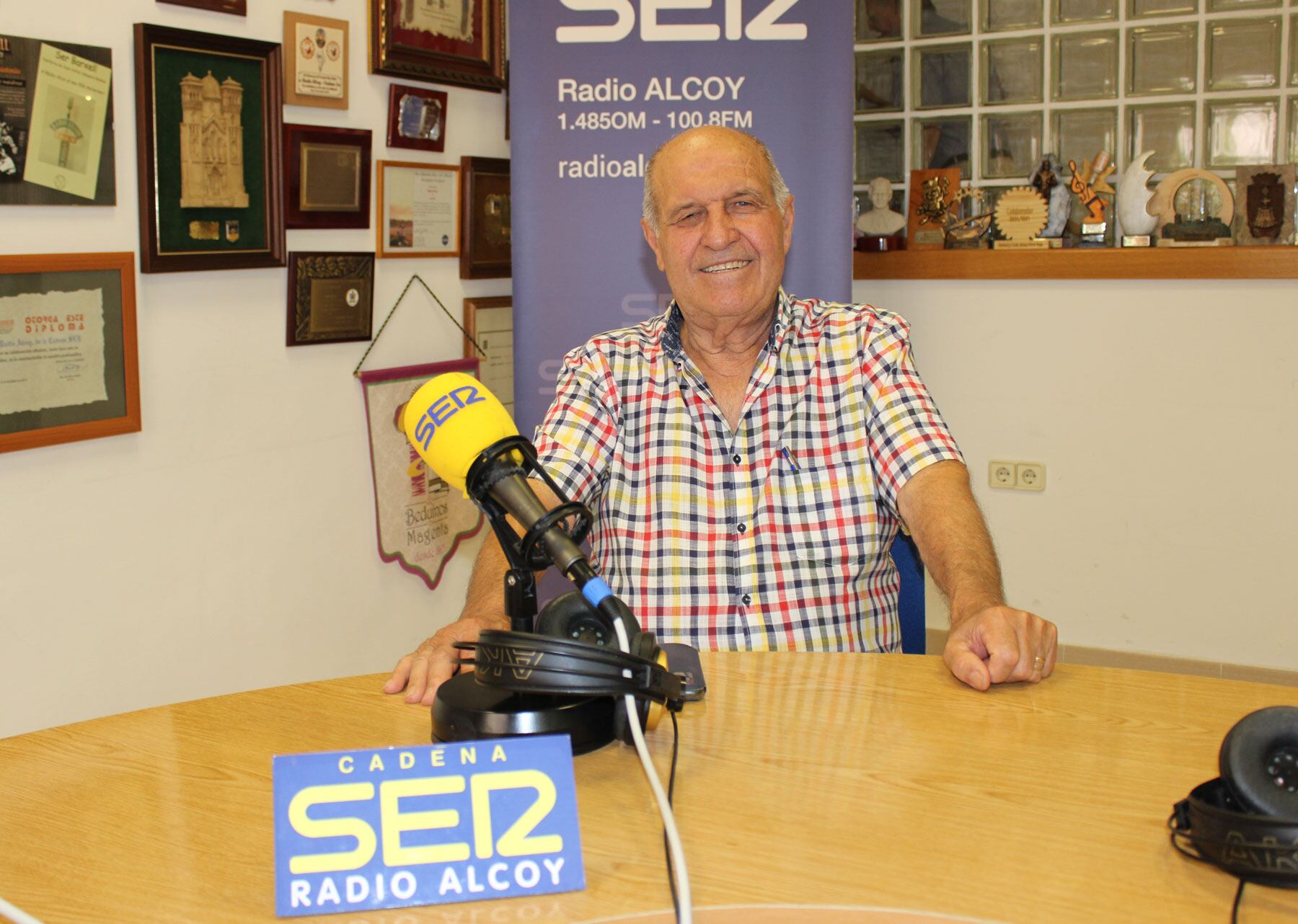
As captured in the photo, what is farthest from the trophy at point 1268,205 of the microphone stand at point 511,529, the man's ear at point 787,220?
the microphone stand at point 511,529

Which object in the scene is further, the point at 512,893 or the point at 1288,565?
the point at 1288,565

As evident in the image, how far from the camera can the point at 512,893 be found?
83 cm

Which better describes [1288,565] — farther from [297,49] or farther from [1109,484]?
[297,49]

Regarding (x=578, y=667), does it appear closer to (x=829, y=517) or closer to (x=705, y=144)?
(x=829, y=517)

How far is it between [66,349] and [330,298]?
0.70 metres

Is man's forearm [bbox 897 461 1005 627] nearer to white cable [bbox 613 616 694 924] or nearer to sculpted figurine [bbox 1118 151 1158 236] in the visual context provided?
white cable [bbox 613 616 694 924]

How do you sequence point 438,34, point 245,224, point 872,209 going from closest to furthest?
point 245,224
point 438,34
point 872,209

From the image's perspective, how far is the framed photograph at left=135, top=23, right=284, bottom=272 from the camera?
2.29 meters

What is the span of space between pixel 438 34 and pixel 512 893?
2.63 meters

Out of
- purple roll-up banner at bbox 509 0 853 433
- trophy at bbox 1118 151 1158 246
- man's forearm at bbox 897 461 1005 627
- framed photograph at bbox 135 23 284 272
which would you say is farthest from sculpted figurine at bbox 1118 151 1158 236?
framed photograph at bbox 135 23 284 272

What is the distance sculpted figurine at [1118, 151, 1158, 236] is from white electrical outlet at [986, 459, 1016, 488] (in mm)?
775

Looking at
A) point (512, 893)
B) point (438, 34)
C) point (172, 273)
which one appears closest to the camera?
point (512, 893)

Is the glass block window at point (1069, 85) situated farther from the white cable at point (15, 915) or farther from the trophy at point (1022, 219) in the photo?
the white cable at point (15, 915)

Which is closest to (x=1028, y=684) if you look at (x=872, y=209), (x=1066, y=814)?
(x=1066, y=814)
